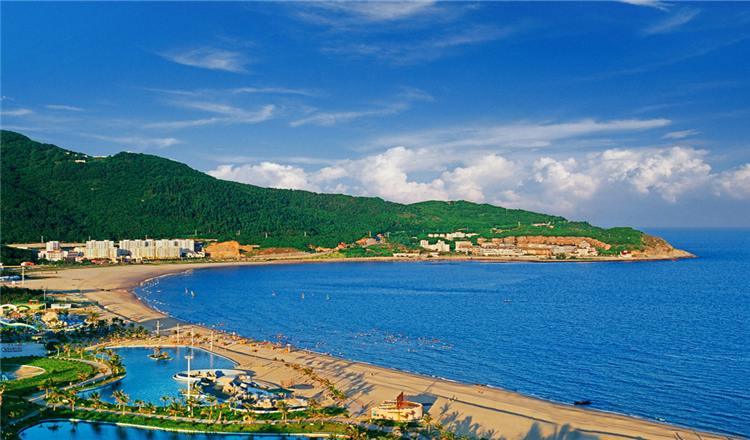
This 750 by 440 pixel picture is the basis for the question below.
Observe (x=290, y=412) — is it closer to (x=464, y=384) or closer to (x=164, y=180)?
(x=464, y=384)

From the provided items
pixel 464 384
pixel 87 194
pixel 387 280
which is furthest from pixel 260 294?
pixel 87 194

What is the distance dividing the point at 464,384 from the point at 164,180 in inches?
7052

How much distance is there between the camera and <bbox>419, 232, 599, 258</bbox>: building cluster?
157 meters

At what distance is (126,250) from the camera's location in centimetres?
13325

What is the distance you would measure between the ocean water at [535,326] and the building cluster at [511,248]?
154 feet

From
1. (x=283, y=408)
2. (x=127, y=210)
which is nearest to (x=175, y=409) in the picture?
(x=283, y=408)

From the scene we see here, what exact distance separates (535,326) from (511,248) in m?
117

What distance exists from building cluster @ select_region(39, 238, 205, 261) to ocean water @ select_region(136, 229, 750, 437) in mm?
32128

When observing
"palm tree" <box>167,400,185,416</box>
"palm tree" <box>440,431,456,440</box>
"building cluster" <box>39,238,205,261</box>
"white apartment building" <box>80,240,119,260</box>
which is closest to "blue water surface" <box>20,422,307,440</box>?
"palm tree" <box>167,400,185,416</box>

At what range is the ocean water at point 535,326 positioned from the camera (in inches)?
A: 1323

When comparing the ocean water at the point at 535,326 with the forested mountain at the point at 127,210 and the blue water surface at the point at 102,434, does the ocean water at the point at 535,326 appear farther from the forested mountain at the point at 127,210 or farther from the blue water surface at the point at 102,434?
the forested mountain at the point at 127,210

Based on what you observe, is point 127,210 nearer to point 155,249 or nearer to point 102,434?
point 155,249

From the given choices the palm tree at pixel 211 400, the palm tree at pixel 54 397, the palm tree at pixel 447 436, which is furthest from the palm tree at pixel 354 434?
the palm tree at pixel 54 397

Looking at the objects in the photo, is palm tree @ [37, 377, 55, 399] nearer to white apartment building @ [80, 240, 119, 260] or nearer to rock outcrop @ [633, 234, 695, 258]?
white apartment building @ [80, 240, 119, 260]
